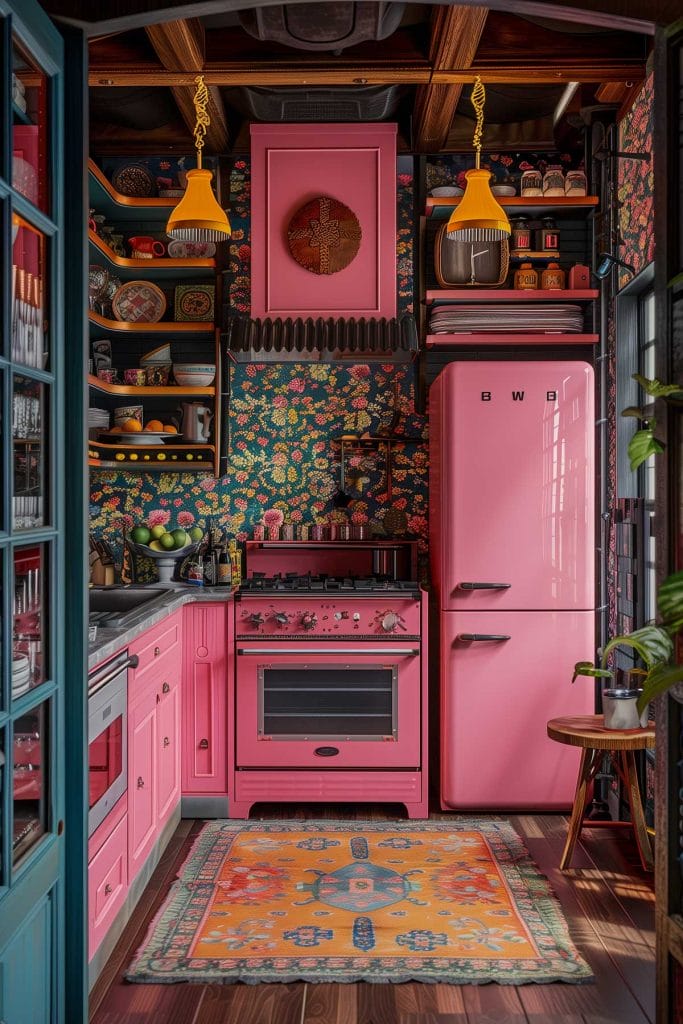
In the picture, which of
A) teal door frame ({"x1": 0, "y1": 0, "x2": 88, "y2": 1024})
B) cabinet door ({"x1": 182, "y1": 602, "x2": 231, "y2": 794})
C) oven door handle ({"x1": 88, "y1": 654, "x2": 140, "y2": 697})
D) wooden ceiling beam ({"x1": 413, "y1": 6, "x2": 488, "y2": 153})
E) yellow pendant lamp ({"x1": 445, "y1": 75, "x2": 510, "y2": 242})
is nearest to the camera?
teal door frame ({"x1": 0, "y1": 0, "x2": 88, "y2": 1024})

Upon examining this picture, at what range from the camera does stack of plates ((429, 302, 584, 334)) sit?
4328 mm

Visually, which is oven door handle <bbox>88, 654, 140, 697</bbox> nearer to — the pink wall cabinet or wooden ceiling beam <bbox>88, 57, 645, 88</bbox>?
the pink wall cabinet

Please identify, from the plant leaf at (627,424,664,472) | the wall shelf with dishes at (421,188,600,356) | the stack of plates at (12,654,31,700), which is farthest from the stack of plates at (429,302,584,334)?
the stack of plates at (12,654,31,700)

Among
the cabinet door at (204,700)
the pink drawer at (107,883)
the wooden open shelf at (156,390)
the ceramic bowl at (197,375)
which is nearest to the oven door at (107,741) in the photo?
the pink drawer at (107,883)

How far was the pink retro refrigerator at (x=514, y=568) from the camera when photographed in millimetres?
4004

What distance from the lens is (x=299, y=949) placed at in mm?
2738

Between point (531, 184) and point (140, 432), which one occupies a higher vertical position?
point (531, 184)

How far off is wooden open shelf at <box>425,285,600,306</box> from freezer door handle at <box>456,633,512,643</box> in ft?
5.21

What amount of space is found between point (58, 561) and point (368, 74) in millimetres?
2655

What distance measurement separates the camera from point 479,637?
400 cm

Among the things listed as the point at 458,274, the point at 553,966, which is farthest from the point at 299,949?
the point at 458,274

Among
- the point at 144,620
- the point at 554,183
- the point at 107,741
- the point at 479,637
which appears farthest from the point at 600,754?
the point at 554,183

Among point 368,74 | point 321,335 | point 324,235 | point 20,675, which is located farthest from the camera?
point 324,235

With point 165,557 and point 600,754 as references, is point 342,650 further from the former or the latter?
point 600,754
